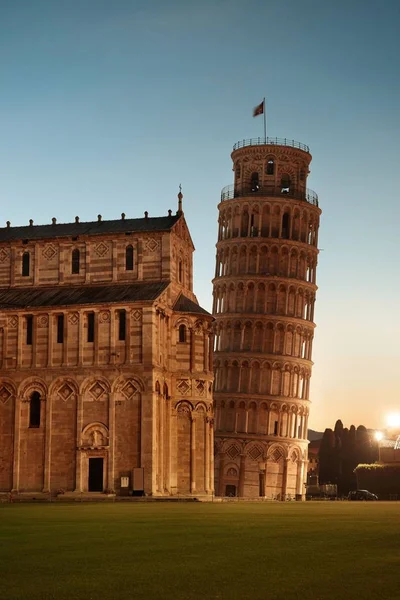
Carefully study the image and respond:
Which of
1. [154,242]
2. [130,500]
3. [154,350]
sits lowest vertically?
[130,500]

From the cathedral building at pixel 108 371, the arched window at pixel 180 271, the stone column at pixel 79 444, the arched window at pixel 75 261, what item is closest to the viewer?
the cathedral building at pixel 108 371

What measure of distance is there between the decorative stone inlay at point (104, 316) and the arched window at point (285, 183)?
194 feet

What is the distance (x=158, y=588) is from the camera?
1894 centimetres

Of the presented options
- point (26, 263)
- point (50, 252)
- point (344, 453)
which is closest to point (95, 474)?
point (50, 252)

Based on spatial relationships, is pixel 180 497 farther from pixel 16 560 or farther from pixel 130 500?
pixel 16 560

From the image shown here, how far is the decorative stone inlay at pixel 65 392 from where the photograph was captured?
79.1 m

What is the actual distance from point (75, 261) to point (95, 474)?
660 inches

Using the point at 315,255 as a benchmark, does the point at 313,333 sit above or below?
below

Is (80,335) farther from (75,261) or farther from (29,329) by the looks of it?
(75,261)

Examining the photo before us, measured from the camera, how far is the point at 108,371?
257ft

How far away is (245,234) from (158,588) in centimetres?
11315

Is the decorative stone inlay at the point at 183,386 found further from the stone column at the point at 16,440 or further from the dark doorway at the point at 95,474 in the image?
the stone column at the point at 16,440

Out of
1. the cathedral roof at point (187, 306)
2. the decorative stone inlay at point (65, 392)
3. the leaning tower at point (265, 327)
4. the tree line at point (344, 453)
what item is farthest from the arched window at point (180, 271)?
the tree line at point (344, 453)

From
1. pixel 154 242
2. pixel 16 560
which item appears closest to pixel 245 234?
pixel 154 242
